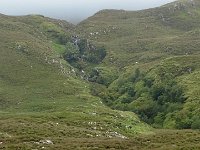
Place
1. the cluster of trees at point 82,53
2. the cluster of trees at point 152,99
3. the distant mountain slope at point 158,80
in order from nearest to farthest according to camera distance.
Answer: the cluster of trees at point 152,99 < the distant mountain slope at point 158,80 < the cluster of trees at point 82,53

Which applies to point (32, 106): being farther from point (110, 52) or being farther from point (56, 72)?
point (110, 52)

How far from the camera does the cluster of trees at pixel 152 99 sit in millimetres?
93125

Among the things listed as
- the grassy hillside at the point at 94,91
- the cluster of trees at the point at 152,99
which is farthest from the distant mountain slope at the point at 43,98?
the cluster of trees at the point at 152,99

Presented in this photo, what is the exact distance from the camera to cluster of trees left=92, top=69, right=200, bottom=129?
93125 mm

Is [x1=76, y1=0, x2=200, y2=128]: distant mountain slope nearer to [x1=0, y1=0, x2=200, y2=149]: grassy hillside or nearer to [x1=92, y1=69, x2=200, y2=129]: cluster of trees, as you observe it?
[x1=92, y1=69, x2=200, y2=129]: cluster of trees

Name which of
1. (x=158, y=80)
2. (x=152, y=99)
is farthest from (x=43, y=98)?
(x=158, y=80)

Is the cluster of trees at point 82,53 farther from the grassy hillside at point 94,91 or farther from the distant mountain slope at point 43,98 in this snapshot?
the distant mountain slope at point 43,98

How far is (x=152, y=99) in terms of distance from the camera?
4313 inches

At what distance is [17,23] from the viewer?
196m

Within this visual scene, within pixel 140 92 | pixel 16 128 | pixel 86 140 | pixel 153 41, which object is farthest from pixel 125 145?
pixel 153 41

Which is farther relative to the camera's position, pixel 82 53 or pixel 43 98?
pixel 82 53

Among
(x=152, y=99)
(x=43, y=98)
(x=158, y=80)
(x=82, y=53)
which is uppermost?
(x=82, y=53)

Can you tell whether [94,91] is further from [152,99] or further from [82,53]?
[82,53]

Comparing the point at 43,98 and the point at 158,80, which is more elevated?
the point at 158,80
